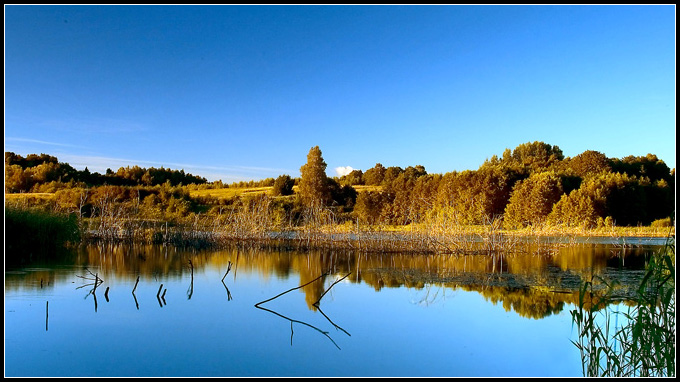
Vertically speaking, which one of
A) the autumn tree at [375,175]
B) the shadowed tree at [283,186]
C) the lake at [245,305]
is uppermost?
the autumn tree at [375,175]

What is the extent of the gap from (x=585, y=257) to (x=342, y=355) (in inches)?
438

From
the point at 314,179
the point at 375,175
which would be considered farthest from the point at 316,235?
the point at 375,175

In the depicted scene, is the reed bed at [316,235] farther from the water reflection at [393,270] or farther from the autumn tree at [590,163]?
the autumn tree at [590,163]

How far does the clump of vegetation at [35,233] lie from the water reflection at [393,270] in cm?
94

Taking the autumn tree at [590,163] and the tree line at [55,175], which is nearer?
the tree line at [55,175]

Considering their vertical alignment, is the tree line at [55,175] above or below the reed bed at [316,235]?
above

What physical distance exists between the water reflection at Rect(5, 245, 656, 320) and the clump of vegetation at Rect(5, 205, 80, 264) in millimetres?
937

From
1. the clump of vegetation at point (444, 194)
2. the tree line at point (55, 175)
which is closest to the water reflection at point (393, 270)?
the clump of vegetation at point (444, 194)

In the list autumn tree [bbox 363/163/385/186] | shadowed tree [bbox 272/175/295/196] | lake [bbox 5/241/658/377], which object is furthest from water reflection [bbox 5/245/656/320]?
autumn tree [bbox 363/163/385/186]

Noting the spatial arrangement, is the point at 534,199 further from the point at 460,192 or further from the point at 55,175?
the point at 55,175

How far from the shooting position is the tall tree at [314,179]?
115ft

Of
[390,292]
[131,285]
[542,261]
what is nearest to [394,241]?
[542,261]

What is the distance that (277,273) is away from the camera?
11.7m

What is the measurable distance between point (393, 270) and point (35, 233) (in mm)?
9701
